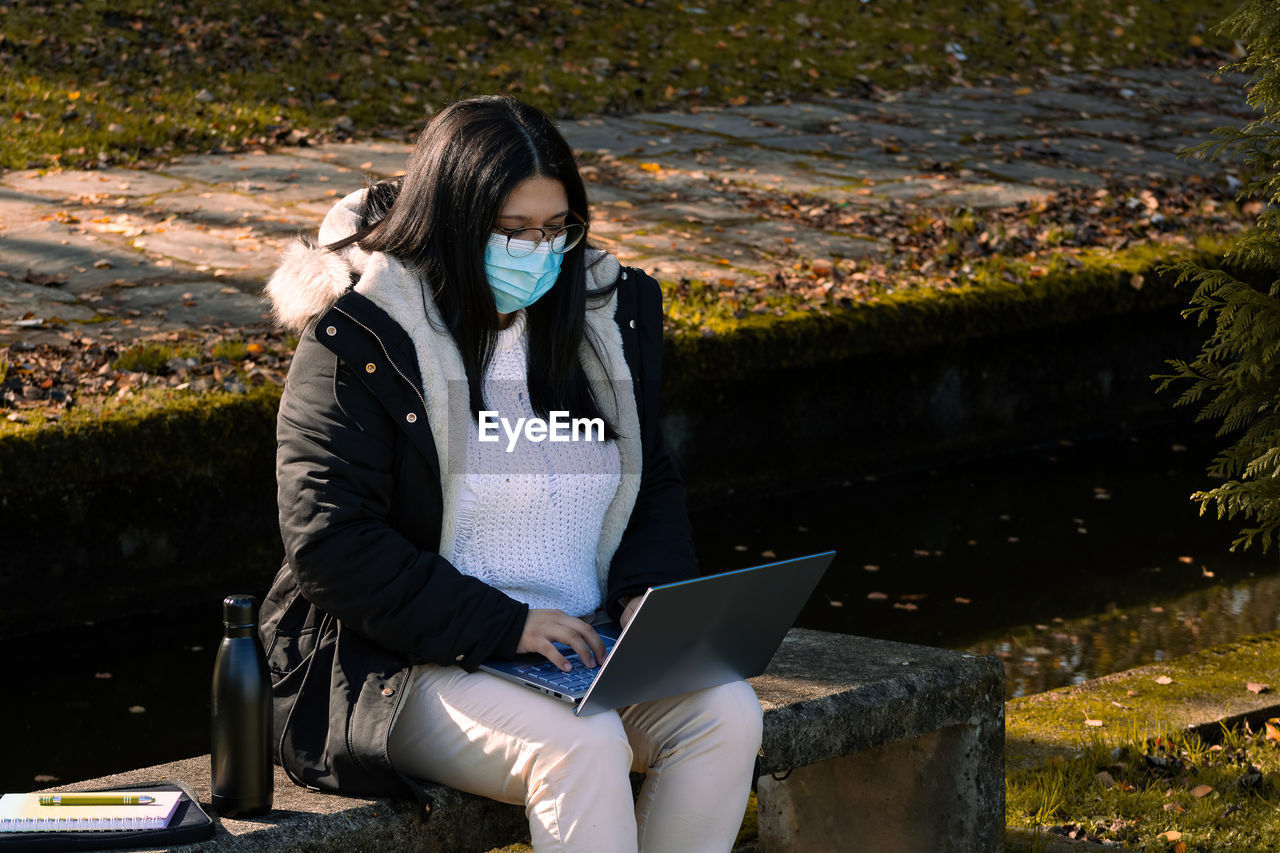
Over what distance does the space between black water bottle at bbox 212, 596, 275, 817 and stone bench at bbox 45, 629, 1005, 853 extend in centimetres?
16

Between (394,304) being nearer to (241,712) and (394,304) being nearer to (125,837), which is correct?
(241,712)

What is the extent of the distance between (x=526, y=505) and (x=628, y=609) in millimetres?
279

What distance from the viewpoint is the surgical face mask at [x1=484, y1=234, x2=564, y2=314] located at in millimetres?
2857

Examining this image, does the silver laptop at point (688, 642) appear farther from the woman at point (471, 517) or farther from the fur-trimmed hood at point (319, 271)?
the fur-trimmed hood at point (319, 271)

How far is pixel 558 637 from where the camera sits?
8.79 feet

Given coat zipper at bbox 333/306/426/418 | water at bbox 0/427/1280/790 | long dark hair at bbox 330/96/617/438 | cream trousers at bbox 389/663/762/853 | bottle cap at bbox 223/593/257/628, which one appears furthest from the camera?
water at bbox 0/427/1280/790

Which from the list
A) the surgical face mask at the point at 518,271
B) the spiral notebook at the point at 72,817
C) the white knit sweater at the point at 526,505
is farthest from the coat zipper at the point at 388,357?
the spiral notebook at the point at 72,817

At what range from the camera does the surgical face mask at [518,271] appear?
2857 mm

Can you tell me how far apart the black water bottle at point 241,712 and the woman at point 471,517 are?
0.17 metres

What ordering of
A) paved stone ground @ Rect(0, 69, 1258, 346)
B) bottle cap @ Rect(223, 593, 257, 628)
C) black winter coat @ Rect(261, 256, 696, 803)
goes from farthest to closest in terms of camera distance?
1. paved stone ground @ Rect(0, 69, 1258, 346)
2. black winter coat @ Rect(261, 256, 696, 803)
3. bottle cap @ Rect(223, 593, 257, 628)

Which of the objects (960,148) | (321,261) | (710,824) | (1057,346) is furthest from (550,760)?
(960,148)

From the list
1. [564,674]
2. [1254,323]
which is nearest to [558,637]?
[564,674]

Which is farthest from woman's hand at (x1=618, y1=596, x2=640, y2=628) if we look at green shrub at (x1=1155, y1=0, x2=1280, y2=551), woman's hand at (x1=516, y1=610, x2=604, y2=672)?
green shrub at (x1=1155, y1=0, x2=1280, y2=551)

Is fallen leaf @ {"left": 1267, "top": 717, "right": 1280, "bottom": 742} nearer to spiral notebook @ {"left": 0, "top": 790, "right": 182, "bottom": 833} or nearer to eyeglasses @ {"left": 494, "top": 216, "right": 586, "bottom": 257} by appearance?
eyeglasses @ {"left": 494, "top": 216, "right": 586, "bottom": 257}
